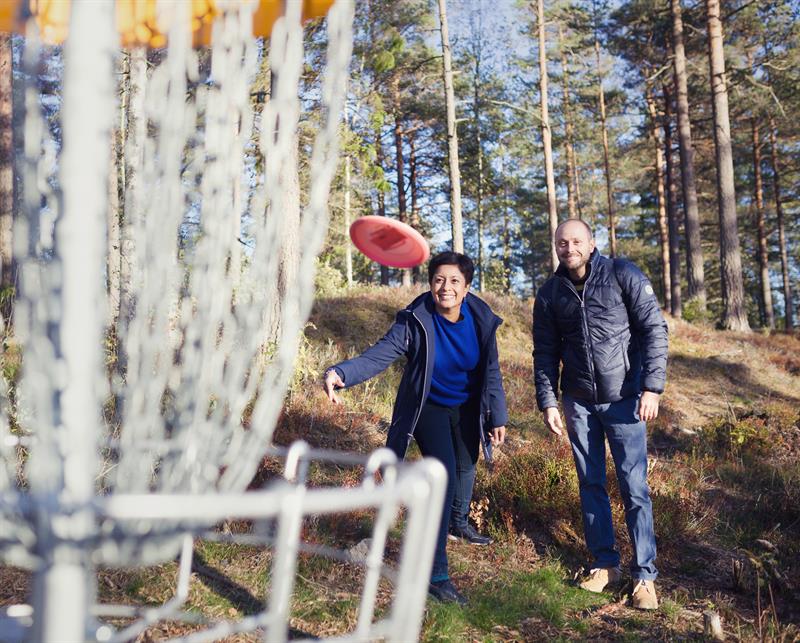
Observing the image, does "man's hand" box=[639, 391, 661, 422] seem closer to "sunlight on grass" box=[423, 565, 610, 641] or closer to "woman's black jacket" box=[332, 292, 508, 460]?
"woman's black jacket" box=[332, 292, 508, 460]

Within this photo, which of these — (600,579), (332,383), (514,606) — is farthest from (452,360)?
(600,579)

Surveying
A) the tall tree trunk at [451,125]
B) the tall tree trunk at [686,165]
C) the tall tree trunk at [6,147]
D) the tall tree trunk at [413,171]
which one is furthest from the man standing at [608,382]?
the tall tree trunk at [413,171]

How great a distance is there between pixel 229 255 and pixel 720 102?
16793mm

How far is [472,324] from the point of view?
404cm

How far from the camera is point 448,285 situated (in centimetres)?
385

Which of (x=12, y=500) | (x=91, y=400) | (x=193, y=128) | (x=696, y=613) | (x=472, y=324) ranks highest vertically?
(x=193, y=128)

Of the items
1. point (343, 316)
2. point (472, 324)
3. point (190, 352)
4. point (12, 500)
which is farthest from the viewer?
point (343, 316)

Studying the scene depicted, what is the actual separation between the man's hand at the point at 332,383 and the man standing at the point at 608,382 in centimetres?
158

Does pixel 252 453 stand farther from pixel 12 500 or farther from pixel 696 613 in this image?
pixel 696 613

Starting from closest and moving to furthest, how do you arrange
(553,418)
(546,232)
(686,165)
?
(553,418) < (686,165) < (546,232)

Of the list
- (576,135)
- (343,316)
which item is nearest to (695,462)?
(343,316)

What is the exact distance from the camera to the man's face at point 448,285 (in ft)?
12.6

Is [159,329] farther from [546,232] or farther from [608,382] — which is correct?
[546,232]

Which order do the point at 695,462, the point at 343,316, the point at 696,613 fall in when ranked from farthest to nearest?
the point at 343,316 → the point at 695,462 → the point at 696,613
